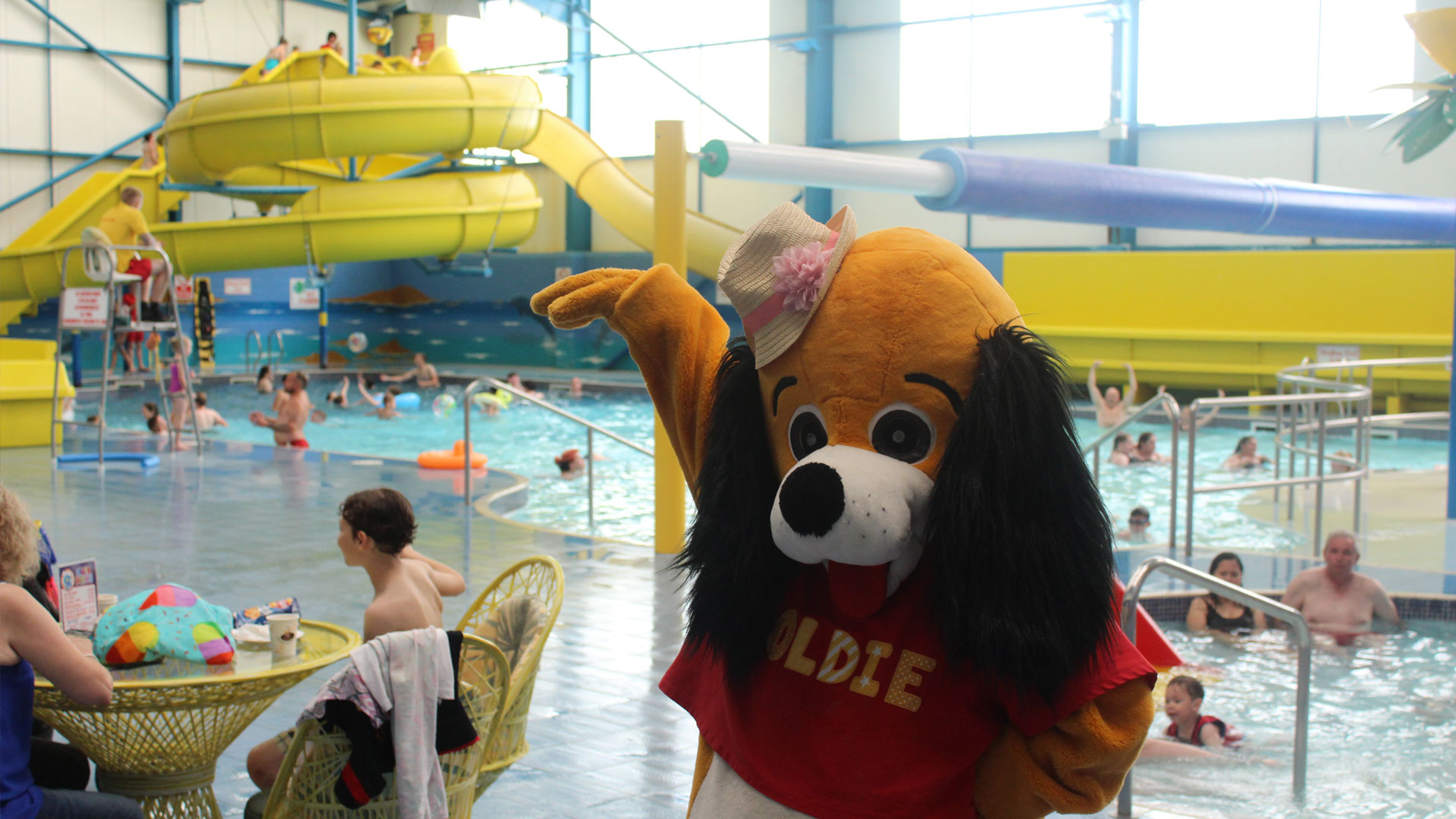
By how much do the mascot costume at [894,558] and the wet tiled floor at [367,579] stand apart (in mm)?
1735

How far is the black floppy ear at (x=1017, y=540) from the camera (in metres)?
1.62

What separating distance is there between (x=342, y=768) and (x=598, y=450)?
12.1m

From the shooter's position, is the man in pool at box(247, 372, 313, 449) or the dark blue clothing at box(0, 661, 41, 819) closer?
the dark blue clothing at box(0, 661, 41, 819)

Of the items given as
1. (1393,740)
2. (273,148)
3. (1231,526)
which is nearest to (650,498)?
(1231,526)

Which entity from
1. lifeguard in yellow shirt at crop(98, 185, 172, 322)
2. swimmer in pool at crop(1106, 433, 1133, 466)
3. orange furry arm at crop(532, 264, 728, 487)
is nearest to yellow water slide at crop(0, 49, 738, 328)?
lifeguard in yellow shirt at crop(98, 185, 172, 322)

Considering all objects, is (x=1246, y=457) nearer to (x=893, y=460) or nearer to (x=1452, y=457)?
(x=1452, y=457)

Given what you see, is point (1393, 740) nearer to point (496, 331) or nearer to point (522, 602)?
point (522, 602)

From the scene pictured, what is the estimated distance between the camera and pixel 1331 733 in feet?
16.9

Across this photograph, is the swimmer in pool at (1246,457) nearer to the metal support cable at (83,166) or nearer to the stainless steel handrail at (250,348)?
the stainless steel handrail at (250,348)

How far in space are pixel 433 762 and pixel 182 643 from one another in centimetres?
83

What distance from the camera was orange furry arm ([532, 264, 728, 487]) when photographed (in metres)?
2.06

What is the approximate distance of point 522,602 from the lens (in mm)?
3332

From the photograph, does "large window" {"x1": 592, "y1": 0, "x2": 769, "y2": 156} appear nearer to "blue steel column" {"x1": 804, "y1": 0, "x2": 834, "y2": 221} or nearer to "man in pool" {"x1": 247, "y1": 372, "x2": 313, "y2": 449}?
"blue steel column" {"x1": 804, "y1": 0, "x2": 834, "y2": 221}

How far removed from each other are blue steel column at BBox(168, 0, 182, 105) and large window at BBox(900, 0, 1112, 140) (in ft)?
41.2
